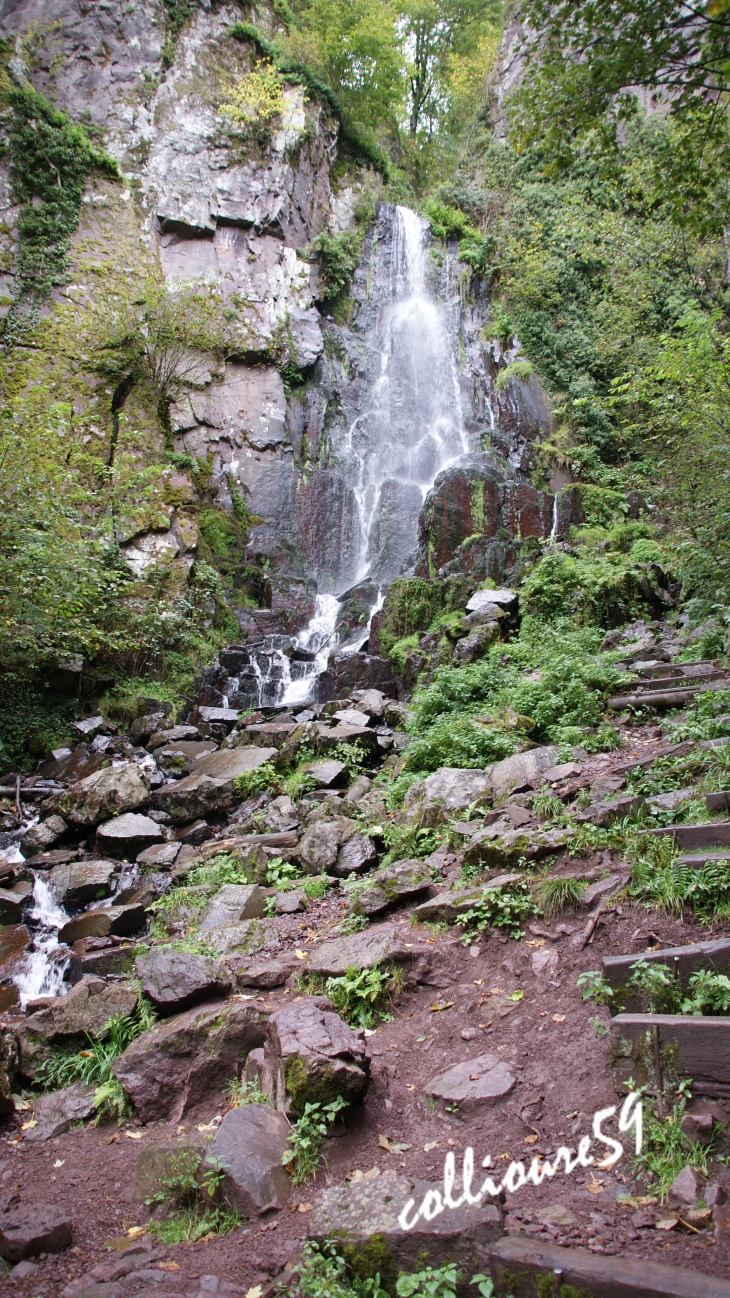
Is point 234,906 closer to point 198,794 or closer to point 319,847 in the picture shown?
point 319,847

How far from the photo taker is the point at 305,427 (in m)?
21.2

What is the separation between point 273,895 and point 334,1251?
3948 millimetres

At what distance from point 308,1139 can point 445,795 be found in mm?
3862

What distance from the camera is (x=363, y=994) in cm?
401

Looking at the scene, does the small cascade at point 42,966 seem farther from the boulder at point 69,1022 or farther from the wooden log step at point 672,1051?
the wooden log step at point 672,1051

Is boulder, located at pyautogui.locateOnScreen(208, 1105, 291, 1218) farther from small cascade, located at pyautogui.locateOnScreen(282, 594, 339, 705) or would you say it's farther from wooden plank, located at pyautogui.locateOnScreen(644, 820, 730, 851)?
small cascade, located at pyautogui.locateOnScreen(282, 594, 339, 705)

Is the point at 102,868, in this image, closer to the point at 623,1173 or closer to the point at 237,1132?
the point at 237,1132

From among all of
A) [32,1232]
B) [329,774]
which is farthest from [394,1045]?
[329,774]

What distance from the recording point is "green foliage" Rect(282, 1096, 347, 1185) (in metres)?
2.92

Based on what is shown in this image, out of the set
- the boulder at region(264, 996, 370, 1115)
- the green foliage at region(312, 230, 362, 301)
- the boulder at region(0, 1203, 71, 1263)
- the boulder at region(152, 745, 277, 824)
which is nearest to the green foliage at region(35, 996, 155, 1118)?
the boulder at region(0, 1203, 71, 1263)

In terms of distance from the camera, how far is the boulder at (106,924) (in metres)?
6.64

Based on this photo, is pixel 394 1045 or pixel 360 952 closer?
pixel 394 1045

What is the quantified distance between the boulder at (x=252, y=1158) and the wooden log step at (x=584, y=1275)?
105 centimetres

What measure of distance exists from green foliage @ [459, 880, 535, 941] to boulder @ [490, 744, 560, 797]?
72.7 inches
